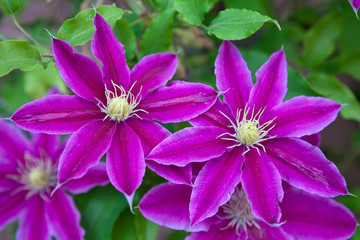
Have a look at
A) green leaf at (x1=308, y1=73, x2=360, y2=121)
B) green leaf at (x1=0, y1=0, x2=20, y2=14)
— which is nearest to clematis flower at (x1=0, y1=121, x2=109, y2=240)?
green leaf at (x1=0, y1=0, x2=20, y2=14)

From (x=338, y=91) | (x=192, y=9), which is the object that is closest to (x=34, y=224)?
(x=192, y=9)

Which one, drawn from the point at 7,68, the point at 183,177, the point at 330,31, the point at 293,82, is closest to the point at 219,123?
the point at 183,177

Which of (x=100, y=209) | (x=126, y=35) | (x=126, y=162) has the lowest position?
(x=100, y=209)

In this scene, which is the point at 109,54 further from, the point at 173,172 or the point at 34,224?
the point at 34,224

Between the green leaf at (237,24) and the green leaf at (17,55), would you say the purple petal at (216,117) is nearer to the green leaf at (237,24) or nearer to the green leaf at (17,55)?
the green leaf at (237,24)

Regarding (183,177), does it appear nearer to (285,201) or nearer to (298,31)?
(285,201)

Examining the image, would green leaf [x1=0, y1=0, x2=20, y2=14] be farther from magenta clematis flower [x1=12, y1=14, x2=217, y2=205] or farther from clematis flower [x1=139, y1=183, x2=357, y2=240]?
clematis flower [x1=139, y1=183, x2=357, y2=240]
